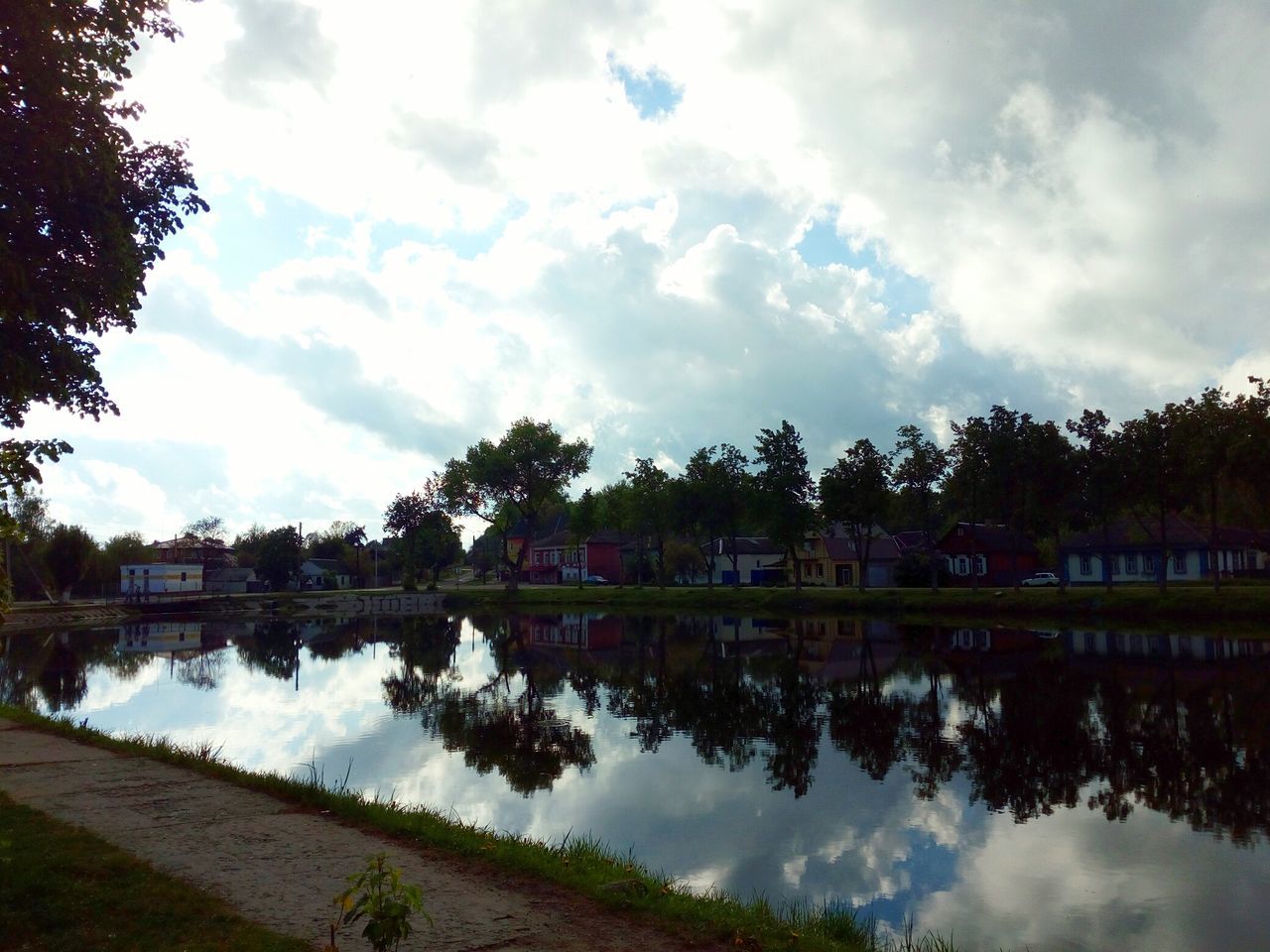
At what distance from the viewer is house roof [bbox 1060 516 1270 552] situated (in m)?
68.9

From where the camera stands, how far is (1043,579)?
77875 mm

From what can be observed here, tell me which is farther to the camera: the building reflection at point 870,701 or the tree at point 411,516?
the tree at point 411,516

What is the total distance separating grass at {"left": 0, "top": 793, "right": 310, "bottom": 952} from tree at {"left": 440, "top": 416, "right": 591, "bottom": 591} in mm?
88196

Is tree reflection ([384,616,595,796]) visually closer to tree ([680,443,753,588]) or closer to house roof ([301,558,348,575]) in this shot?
tree ([680,443,753,588])

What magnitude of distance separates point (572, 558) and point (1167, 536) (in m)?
77.4

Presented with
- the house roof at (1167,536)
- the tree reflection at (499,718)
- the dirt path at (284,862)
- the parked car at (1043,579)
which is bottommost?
the tree reflection at (499,718)

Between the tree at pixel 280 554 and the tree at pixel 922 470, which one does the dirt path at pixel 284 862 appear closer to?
the tree at pixel 922 470

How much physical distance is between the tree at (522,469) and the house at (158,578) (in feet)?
134

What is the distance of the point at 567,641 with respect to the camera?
167 ft

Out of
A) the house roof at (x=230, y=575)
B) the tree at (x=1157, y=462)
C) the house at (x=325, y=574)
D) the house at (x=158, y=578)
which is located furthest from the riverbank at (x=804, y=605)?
the house at (x=325, y=574)

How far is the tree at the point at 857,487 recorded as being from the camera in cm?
6569

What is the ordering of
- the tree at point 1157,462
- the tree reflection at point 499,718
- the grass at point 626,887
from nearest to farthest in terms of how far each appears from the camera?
1. the grass at point 626,887
2. the tree reflection at point 499,718
3. the tree at point 1157,462

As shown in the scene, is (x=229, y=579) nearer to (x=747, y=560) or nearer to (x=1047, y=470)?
(x=747, y=560)

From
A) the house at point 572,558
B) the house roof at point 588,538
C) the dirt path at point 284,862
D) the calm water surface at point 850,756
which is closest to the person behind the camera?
the dirt path at point 284,862
